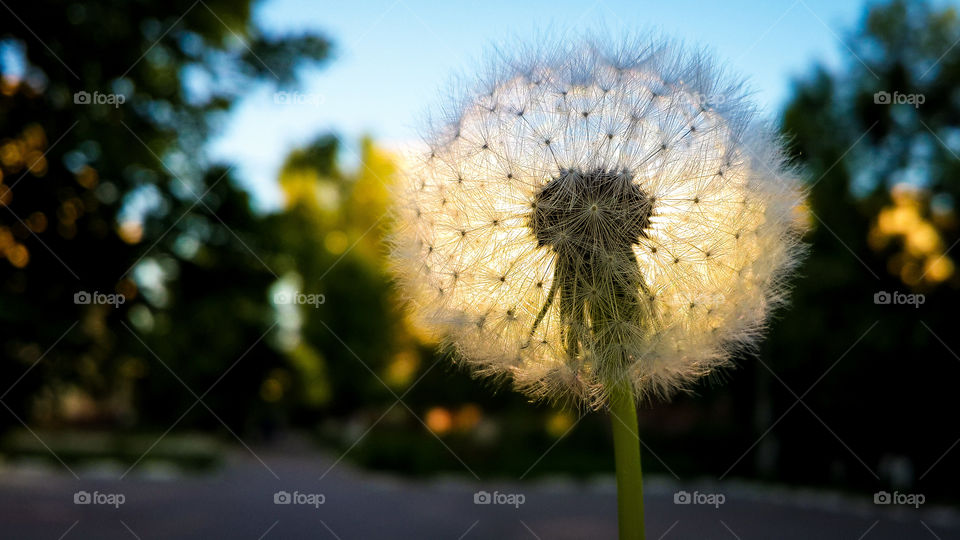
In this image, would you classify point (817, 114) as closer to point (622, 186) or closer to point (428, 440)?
point (428, 440)

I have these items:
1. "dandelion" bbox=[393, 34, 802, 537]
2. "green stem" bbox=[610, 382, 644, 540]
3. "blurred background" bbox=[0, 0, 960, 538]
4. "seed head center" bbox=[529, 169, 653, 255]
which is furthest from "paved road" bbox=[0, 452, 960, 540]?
"seed head center" bbox=[529, 169, 653, 255]

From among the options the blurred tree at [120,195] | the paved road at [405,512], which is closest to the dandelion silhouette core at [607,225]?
the paved road at [405,512]

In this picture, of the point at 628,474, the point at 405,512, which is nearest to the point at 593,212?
the point at 628,474

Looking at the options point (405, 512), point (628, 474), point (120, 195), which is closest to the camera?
point (628, 474)

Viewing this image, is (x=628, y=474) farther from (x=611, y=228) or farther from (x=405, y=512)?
(x=405, y=512)

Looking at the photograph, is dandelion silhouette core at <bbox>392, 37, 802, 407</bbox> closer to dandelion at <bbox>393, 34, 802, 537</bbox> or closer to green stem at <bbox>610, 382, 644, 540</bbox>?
dandelion at <bbox>393, 34, 802, 537</bbox>

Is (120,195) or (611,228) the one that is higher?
(120,195)
